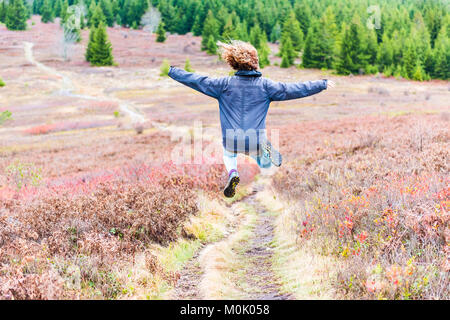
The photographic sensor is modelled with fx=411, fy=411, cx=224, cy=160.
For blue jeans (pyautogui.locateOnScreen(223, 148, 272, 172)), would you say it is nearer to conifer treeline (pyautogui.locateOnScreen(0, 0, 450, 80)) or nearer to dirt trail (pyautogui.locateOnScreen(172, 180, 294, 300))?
dirt trail (pyautogui.locateOnScreen(172, 180, 294, 300))

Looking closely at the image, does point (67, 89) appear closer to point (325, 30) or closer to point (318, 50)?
point (318, 50)

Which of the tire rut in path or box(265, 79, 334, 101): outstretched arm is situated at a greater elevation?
box(265, 79, 334, 101): outstretched arm

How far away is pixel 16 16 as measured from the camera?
4643 inches

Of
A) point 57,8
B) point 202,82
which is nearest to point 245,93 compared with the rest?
point 202,82

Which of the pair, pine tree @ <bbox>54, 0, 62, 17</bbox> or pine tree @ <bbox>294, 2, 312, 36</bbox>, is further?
pine tree @ <bbox>54, 0, 62, 17</bbox>

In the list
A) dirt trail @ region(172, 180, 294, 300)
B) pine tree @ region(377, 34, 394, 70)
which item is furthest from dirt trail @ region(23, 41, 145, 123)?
pine tree @ region(377, 34, 394, 70)

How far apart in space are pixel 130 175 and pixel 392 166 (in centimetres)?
601

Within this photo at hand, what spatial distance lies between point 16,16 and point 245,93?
134269mm

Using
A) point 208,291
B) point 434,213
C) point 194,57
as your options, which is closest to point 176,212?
point 208,291

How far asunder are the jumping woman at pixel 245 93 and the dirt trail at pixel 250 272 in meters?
1.55

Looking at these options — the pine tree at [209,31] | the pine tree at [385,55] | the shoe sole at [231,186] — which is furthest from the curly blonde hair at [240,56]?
the pine tree at [209,31]

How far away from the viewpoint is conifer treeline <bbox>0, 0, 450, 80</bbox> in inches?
2736

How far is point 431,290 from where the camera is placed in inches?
147

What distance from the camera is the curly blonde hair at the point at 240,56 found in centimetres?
478
